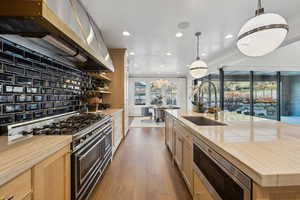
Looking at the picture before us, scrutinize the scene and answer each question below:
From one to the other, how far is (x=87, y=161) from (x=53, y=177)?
0.55 metres

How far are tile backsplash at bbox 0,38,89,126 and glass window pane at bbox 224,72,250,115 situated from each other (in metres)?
5.76

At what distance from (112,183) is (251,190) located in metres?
2.00

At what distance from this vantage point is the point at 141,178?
232 centimetres

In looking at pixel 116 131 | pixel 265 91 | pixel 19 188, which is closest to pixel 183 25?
pixel 116 131

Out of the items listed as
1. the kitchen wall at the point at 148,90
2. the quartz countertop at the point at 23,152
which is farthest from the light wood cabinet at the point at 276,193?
the kitchen wall at the point at 148,90

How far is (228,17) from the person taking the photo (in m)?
2.79

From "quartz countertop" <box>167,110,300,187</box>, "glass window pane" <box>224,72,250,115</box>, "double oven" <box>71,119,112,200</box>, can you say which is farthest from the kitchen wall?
"quartz countertop" <box>167,110,300,187</box>

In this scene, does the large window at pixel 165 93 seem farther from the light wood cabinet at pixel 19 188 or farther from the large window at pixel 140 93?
the light wood cabinet at pixel 19 188

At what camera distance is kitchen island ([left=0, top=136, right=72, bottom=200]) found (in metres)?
0.77

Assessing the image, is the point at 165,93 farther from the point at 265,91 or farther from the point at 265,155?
the point at 265,155

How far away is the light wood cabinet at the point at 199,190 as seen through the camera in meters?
1.25

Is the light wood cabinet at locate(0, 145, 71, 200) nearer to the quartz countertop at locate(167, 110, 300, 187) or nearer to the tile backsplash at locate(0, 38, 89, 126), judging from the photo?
the tile backsplash at locate(0, 38, 89, 126)

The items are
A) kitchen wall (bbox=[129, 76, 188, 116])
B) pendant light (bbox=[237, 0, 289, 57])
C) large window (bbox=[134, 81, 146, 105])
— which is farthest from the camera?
large window (bbox=[134, 81, 146, 105])

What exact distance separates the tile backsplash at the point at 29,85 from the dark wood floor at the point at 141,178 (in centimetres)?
134
